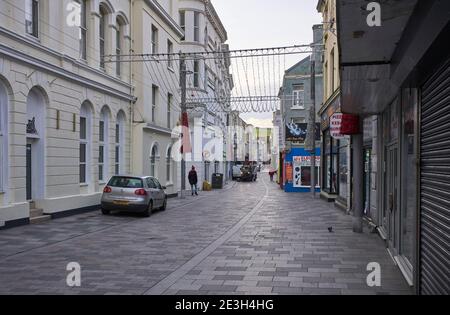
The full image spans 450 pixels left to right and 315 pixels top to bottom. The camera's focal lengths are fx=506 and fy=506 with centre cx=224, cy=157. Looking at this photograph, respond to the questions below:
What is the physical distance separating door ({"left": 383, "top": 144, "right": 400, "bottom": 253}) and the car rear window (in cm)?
945

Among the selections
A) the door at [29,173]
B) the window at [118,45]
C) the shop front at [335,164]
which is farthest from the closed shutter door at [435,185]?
the window at [118,45]

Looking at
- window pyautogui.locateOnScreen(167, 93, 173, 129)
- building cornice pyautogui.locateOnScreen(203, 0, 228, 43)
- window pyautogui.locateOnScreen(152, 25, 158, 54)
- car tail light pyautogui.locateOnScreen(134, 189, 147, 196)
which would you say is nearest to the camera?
car tail light pyautogui.locateOnScreen(134, 189, 147, 196)

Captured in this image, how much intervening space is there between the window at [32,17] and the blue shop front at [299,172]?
21.2 metres

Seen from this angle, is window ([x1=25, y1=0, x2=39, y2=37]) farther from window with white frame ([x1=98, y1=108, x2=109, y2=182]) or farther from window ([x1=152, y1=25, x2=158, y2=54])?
window ([x1=152, y1=25, x2=158, y2=54])

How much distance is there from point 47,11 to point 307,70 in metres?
29.7

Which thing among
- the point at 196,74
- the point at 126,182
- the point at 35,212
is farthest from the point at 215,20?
the point at 35,212

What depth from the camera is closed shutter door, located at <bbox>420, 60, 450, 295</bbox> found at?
516cm

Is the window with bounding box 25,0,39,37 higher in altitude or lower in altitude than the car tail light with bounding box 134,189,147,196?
higher

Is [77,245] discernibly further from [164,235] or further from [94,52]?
[94,52]

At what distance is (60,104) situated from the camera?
1656 cm

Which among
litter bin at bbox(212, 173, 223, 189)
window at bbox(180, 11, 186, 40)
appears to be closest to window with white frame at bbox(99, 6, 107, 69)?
window at bbox(180, 11, 186, 40)

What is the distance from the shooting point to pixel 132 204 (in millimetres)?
17078

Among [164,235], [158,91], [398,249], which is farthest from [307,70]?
[398,249]
